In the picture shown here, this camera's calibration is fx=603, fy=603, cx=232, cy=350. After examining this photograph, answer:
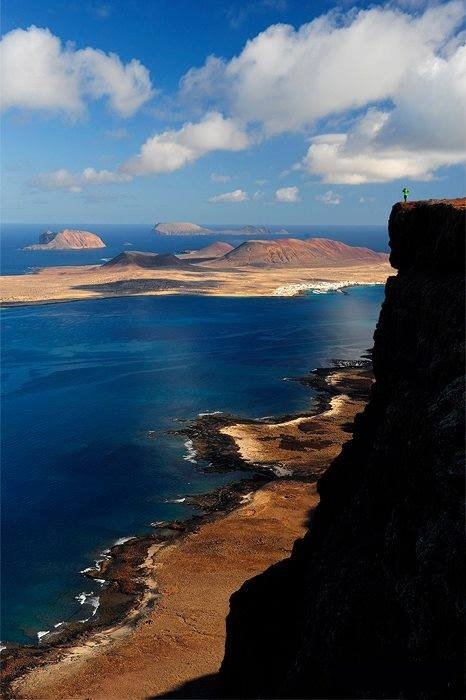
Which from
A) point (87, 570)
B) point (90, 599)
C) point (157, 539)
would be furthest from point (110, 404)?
point (90, 599)

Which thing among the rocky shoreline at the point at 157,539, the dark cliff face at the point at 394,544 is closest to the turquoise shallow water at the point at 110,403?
the rocky shoreline at the point at 157,539

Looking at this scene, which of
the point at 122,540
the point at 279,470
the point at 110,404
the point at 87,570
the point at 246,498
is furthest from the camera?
the point at 110,404

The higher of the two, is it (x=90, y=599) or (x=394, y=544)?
(x=394, y=544)

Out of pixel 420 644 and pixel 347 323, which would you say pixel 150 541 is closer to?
pixel 420 644

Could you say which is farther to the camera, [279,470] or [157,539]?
[279,470]

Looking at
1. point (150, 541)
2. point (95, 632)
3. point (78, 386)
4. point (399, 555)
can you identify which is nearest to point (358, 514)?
point (399, 555)

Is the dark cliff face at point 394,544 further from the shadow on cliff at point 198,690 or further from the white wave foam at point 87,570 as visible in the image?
the white wave foam at point 87,570

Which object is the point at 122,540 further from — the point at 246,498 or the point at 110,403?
the point at 110,403
